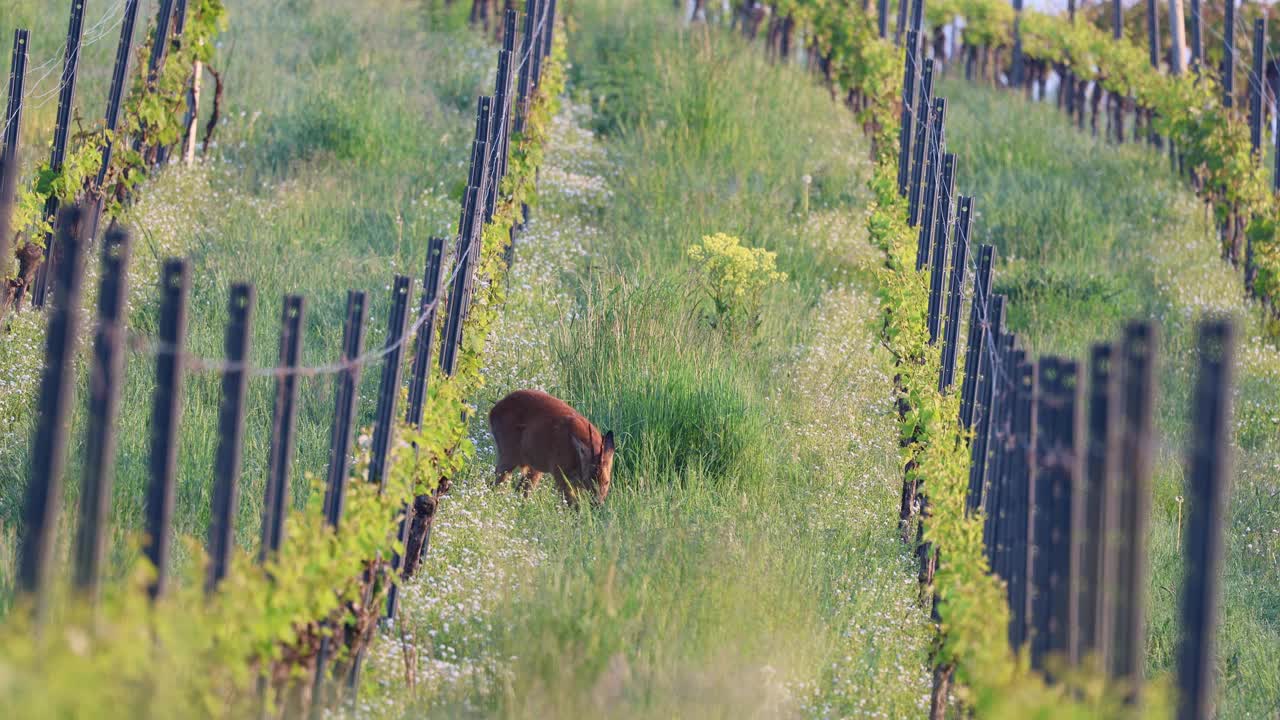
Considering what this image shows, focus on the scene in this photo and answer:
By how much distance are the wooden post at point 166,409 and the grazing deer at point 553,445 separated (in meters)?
3.65

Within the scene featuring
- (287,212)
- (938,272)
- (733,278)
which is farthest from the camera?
(287,212)

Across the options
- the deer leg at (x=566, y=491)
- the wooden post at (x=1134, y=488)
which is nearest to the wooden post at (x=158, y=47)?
the deer leg at (x=566, y=491)

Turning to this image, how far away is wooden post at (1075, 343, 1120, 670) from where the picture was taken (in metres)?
3.16

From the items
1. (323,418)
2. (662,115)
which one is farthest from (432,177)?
(323,418)

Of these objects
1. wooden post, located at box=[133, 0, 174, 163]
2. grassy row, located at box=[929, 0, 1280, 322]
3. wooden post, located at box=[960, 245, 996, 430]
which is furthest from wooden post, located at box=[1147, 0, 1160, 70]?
wooden post, located at box=[960, 245, 996, 430]

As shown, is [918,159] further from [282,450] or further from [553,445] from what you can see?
[282,450]

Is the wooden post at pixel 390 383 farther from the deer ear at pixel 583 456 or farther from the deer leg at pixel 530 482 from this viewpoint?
the deer leg at pixel 530 482

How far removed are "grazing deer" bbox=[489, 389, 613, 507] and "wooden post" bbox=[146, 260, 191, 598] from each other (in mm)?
3654

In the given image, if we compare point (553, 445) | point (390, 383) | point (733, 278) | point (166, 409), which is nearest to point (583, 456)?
point (553, 445)

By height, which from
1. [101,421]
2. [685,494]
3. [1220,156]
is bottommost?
[685,494]

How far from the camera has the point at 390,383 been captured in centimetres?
516

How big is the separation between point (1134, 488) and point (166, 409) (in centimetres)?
235

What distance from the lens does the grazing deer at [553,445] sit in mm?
7254

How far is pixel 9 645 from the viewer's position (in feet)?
9.31
